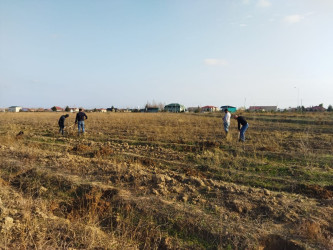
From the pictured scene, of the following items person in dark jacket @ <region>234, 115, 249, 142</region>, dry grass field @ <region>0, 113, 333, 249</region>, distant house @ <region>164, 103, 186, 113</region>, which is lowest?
dry grass field @ <region>0, 113, 333, 249</region>

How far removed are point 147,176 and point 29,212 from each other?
259 cm

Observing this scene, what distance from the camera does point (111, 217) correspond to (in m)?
4.13

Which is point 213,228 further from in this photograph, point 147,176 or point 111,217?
point 147,176

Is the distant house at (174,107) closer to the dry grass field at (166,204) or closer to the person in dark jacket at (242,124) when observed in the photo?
the person in dark jacket at (242,124)

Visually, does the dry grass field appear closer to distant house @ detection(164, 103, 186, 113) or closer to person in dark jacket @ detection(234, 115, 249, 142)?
person in dark jacket @ detection(234, 115, 249, 142)

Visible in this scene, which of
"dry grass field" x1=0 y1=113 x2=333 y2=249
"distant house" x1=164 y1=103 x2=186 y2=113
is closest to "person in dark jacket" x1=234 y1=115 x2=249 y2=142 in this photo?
"dry grass field" x1=0 y1=113 x2=333 y2=249

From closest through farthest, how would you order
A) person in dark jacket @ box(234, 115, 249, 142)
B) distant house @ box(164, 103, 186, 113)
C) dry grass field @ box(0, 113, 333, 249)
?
dry grass field @ box(0, 113, 333, 249) < person in dark jacket @ box(234, 115, 249, 142) < distant house @ box(164, 103, 186, 113)

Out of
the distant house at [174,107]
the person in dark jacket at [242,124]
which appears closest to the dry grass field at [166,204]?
the person in dark jacket at [242,124]

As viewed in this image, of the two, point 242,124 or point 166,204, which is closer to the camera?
point 166,204

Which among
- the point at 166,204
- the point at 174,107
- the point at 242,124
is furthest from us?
the point at 174,107

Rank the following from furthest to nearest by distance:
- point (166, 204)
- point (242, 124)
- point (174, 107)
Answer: point (174, 107) < point (242, 124) < point (166, 204)

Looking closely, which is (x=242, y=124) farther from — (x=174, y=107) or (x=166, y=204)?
(x=174, y=107)

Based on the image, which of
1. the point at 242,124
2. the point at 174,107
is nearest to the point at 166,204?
the point at 242,124

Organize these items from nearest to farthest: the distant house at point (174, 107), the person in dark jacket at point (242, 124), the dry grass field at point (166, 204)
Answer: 1. the dry grass field at point (166, 204)
2. the person in dark jacket at point (242, 124)
3. the distant house at point (174, 107)
